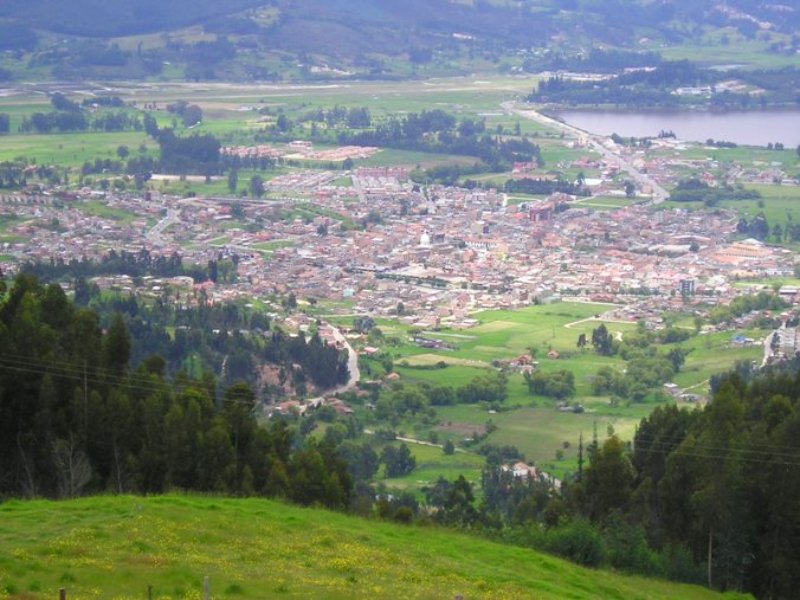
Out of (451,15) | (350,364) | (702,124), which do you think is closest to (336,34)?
(451,15)

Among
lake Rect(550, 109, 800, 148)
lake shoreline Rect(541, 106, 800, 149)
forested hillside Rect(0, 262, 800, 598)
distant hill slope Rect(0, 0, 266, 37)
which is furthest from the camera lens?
distant hill slope Rect(0, 0, 266, 37)

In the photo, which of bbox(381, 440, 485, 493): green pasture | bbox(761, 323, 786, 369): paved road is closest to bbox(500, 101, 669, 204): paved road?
bbox(761, 323, 786, 369): paved road

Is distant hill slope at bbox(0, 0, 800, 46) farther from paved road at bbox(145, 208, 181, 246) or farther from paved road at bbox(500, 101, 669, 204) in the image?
paved road at bbox(145, 208, 181, 246)

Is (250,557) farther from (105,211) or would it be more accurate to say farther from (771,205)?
(771,205)

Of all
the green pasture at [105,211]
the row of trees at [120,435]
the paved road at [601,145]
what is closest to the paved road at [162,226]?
the green pasture at [105,211]

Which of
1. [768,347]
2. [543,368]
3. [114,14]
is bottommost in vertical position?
[543,368]

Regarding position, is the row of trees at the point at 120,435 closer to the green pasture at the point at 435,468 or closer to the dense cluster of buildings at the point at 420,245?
the green pasture at the point at 435,468

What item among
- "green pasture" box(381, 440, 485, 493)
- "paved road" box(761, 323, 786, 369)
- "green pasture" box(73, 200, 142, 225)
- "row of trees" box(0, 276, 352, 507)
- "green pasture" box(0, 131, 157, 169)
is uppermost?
"green pasture" box(0, 131, 157, 169)
